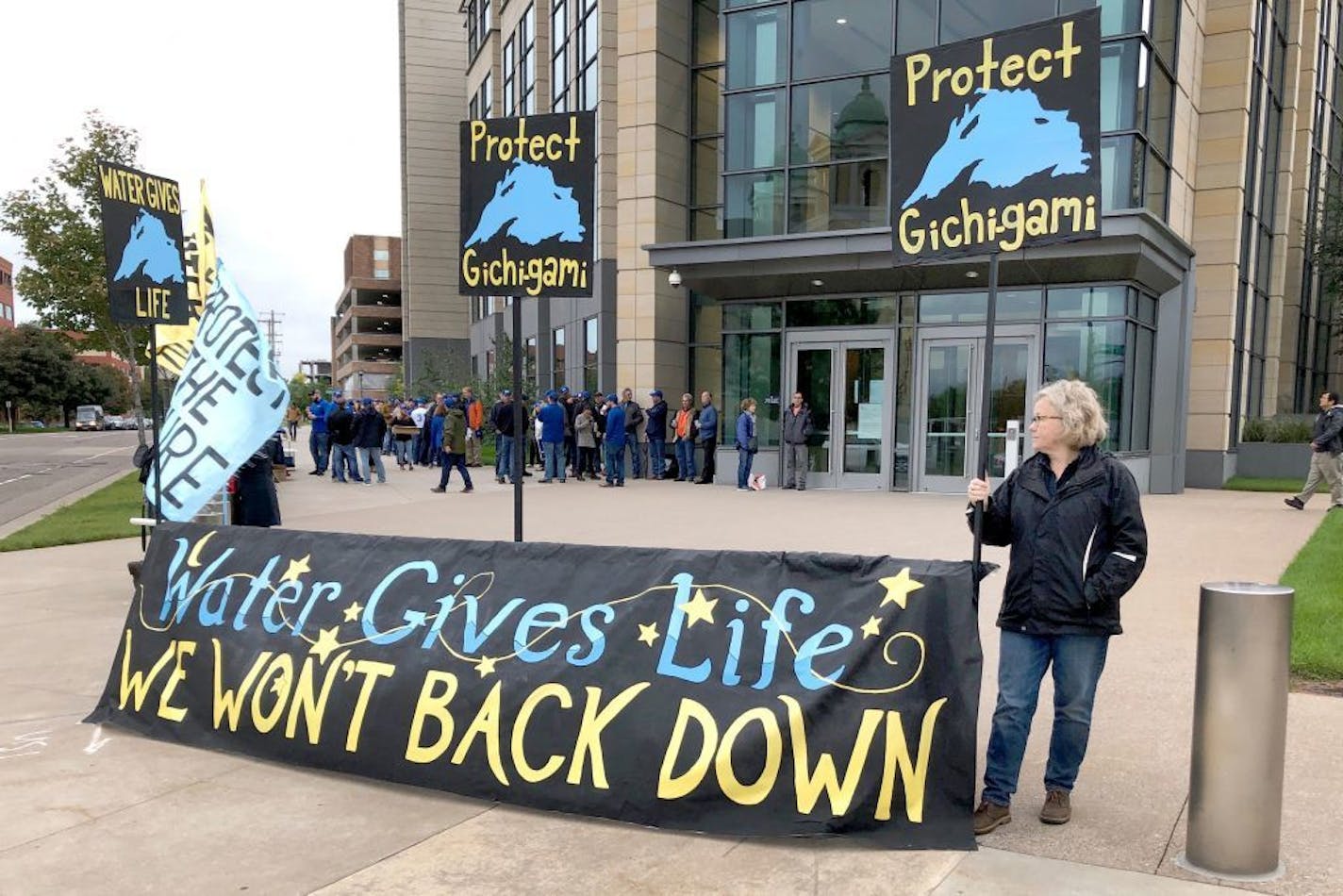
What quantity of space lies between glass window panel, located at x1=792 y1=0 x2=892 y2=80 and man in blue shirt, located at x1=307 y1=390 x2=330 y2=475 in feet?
42.1

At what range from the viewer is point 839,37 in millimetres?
18219

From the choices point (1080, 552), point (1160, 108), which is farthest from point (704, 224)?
point (1080, 552)

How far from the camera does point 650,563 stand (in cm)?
441

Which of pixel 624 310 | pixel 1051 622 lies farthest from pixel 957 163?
pixel 624 310

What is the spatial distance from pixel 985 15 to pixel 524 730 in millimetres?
16482

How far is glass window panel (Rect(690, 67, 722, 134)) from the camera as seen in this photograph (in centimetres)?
2269

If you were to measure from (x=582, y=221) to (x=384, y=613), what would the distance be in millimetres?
2772

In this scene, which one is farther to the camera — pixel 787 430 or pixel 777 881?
pixel 787 430

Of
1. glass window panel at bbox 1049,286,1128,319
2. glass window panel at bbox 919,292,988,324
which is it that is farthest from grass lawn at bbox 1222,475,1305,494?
glass window panel at bbox 919,292,988,324

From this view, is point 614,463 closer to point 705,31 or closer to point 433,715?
point 705,31

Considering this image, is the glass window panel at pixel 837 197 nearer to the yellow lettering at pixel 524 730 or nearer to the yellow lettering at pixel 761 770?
the yellow lettering at pixel 524 730

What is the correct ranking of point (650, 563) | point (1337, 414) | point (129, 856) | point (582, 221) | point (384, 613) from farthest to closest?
point (1337, 414) → point (582, 221) → point (384, 613) → point (650, 563) → point (129, 856)

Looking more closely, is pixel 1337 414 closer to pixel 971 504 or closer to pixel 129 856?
pixel 971 504

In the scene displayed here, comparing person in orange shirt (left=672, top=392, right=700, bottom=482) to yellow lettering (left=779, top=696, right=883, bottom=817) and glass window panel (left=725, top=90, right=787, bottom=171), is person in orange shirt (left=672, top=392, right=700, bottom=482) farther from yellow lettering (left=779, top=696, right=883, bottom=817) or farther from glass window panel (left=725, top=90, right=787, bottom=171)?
yellow lettering (left=779, top=696, right=883, bottom=817)
